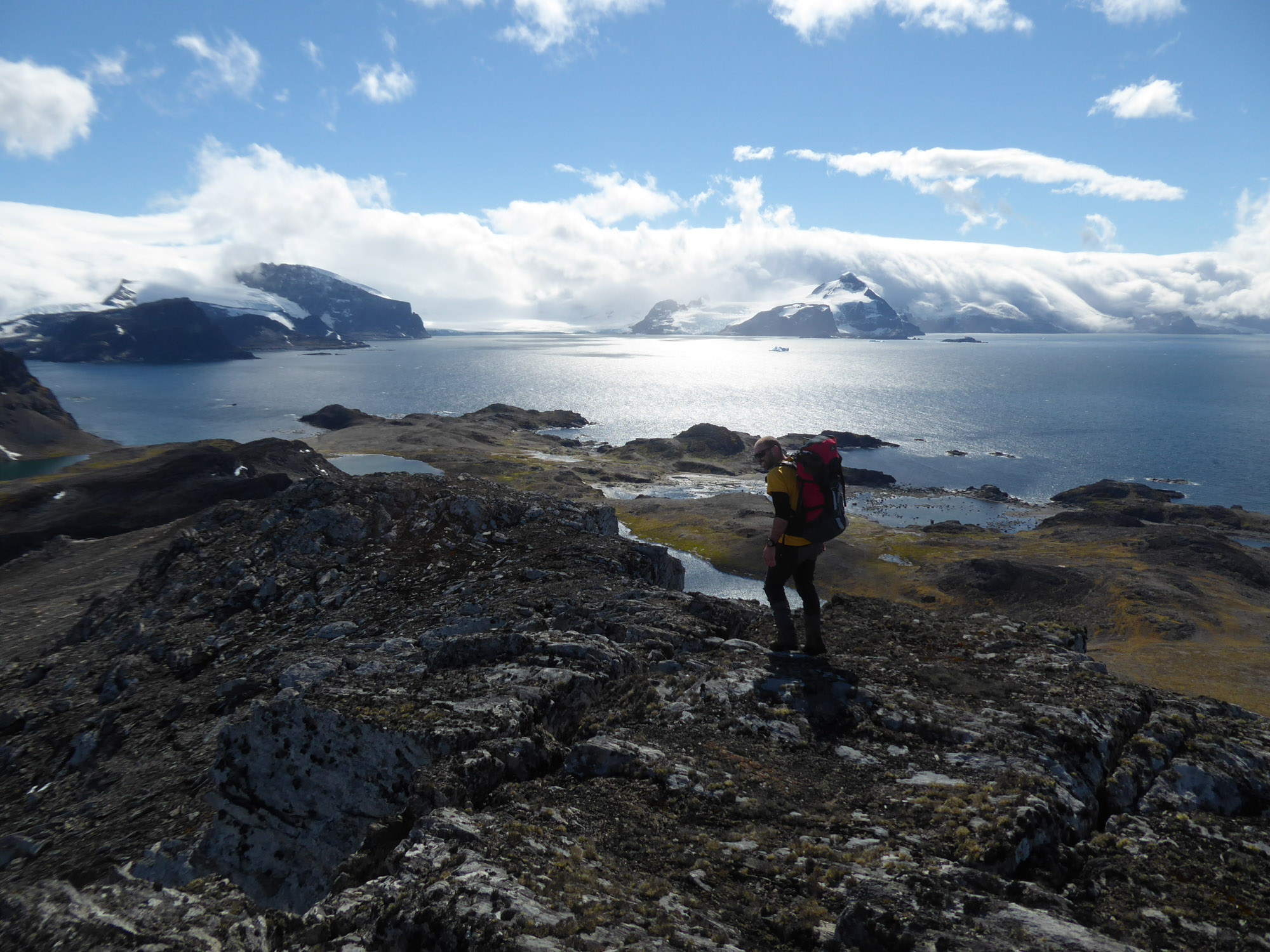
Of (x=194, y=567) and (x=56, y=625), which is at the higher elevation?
(x=194, y=567)

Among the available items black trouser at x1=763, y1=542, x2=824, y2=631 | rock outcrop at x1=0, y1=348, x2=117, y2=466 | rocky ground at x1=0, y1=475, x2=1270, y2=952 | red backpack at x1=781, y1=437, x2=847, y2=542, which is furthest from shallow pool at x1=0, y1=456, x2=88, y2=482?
red backpack at x1=781, y1=437, x2=847, y2=542

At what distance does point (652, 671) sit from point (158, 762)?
31.0 feet

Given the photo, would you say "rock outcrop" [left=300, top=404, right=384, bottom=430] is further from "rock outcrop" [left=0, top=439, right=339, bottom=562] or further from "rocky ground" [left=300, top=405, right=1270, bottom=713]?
"rock outcrop" [left=0, top=439, right=339, bottom=562]

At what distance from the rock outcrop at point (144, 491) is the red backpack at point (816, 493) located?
57.9 meters

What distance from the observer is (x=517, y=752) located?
28.9ft

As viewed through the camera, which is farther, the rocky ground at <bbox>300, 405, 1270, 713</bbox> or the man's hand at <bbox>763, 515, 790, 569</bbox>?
the rocky ground at <bbox>300, 405, 1270, 713</bbox>

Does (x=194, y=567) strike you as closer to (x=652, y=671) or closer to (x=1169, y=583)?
(x=652, y=671)

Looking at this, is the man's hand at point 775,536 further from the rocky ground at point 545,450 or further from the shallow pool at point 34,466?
the shallow pool at point 34,466

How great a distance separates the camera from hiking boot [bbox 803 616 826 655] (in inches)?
463

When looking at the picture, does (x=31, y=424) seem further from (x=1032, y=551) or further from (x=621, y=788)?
(x=1032, y=551)

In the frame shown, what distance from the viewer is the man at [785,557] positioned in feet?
36.9

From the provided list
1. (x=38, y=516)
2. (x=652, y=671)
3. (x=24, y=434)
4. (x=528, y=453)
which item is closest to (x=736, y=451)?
(x=528, y=453)

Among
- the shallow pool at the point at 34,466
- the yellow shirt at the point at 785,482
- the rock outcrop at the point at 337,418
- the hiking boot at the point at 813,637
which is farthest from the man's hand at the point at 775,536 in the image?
the rock outcrop at the point at 337,418

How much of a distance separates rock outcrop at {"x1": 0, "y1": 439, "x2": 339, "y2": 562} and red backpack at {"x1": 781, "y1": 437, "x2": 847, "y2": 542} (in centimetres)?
5794
